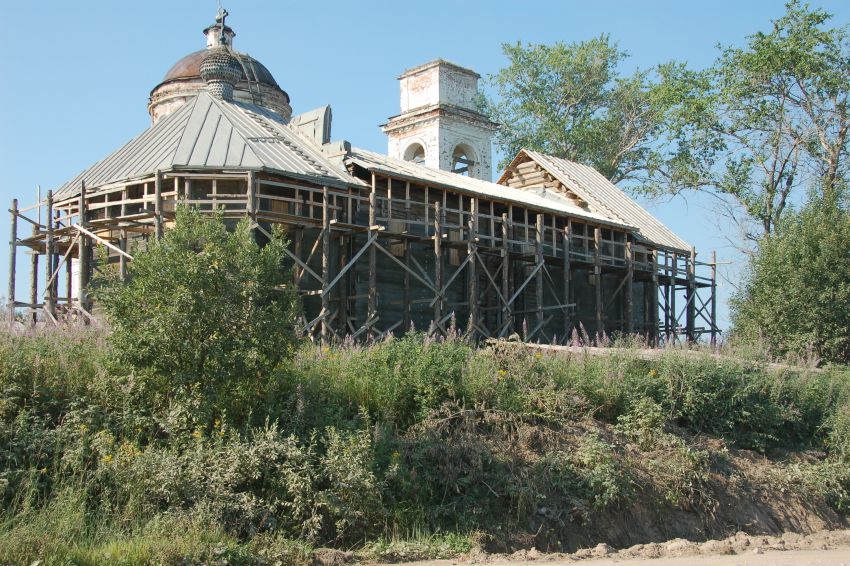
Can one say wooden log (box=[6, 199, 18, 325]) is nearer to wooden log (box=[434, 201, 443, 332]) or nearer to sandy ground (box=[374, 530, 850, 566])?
wooden log (box=[434, 201, 443, 332])

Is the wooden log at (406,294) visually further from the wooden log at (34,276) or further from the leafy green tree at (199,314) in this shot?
the leafy green tree at (199,314)

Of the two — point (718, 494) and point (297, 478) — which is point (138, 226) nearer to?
point (297, 478)

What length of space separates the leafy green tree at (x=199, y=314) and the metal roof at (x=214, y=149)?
854cm

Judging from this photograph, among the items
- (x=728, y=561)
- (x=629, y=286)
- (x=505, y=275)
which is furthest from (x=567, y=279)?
(x=728, y=561)

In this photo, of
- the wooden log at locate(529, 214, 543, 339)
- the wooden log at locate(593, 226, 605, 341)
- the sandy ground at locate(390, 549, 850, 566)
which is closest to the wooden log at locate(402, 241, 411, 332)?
the wooden log at locate(529, 214, 543, 339)

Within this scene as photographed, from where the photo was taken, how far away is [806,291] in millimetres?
22594

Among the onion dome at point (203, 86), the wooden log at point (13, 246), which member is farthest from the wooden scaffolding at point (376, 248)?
the onion dome at point (203, 86)

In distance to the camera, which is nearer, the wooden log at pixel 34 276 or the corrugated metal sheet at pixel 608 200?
the wooden log at pixel 34 276

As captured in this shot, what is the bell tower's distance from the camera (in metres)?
40.1

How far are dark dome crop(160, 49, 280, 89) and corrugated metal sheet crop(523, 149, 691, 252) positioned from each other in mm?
10977

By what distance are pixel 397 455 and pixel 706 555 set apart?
12.5 feet

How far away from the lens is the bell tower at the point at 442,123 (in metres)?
40.1

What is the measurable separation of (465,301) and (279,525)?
15435 mm

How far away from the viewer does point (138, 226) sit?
20.1 m
